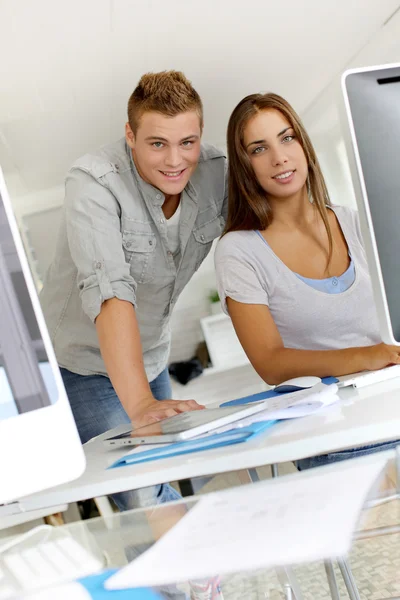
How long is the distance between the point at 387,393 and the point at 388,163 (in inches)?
14.9

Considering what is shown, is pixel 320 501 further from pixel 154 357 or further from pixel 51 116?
pixel 51 116

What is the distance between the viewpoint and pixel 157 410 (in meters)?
1.33

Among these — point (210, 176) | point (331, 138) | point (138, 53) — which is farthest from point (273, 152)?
point (331, 138)

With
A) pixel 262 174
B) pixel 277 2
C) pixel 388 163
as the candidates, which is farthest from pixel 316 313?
pixel 277 2

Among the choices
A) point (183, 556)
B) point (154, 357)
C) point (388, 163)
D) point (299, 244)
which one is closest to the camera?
point (183, 556)

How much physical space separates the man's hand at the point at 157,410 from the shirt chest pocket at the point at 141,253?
0.62m

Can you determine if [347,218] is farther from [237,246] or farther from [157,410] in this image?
[157,410]

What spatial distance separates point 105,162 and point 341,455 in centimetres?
129

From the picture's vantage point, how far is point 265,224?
194cm

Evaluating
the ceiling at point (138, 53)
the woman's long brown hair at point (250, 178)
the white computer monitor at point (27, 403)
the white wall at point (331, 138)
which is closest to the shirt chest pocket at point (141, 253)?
the woman's long brown hair at point (250, 178)

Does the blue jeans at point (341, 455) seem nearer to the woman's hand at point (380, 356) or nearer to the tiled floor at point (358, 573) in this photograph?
the tiled floor at point (358, 573)

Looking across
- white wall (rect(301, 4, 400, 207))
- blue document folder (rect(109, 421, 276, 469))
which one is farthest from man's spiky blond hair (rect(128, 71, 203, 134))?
white wall (rect(301, 4, 400, 207))

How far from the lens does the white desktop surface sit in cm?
86

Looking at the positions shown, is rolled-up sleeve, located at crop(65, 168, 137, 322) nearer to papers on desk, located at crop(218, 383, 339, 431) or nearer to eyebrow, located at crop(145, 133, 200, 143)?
eyebrow, located at crop(145, 133, 200, 143)
